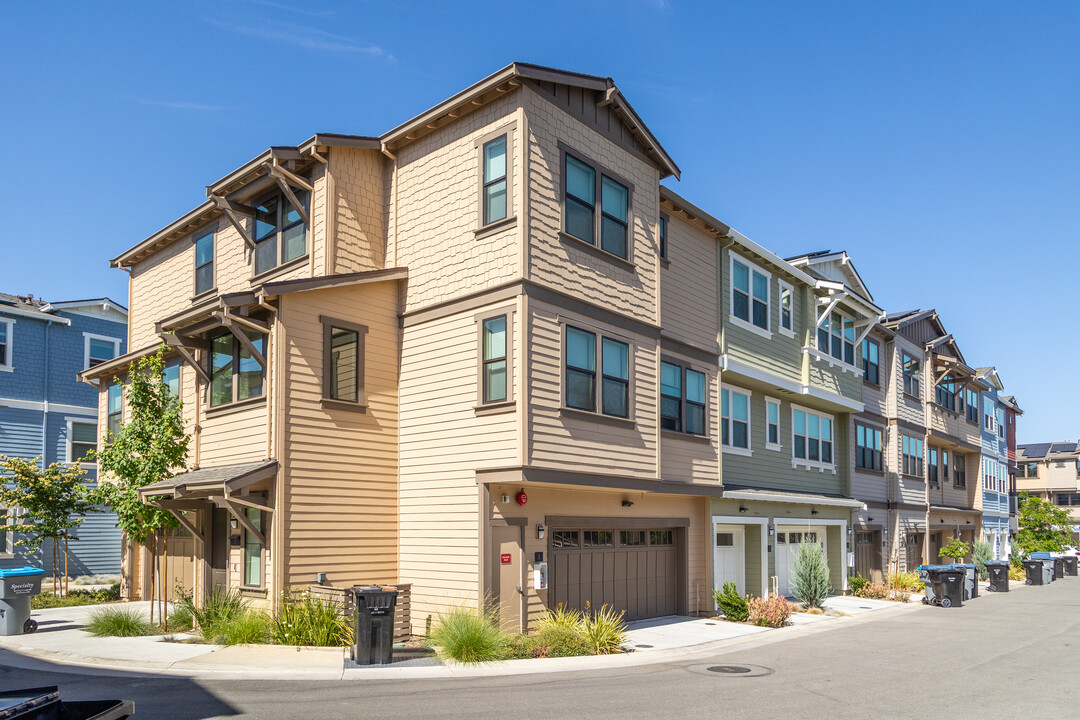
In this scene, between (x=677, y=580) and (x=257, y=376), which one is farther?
(x=677, y=580)

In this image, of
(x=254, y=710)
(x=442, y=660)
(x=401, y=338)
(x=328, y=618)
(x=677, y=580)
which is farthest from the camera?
(x=677, y=580)

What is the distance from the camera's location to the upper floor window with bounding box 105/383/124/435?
23891 mm

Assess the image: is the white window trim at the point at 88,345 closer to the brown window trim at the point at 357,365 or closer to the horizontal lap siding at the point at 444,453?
the brown window trim at the point at 357,365

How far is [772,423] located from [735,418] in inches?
101

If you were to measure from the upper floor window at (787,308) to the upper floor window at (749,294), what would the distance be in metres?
0.95

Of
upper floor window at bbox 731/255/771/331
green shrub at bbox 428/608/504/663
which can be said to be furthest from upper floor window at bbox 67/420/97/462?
upper floor window at bbox 731/255/771/331

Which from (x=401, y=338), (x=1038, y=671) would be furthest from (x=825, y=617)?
(x=401, y=338)

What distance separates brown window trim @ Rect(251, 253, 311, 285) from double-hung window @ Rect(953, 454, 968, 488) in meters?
35.9

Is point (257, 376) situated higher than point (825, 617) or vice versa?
point (257, 376)

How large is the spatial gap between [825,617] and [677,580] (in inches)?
184

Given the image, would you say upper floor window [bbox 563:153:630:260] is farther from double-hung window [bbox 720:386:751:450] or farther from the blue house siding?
the blue house siding

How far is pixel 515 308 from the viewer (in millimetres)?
15953

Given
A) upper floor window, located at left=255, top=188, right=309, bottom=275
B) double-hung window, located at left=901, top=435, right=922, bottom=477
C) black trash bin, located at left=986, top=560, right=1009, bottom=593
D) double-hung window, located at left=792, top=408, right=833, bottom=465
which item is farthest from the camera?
double-hung window, located at left=901, top=435, right=922, bottom=477

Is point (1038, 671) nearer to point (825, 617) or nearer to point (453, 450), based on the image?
point (825, 617)
